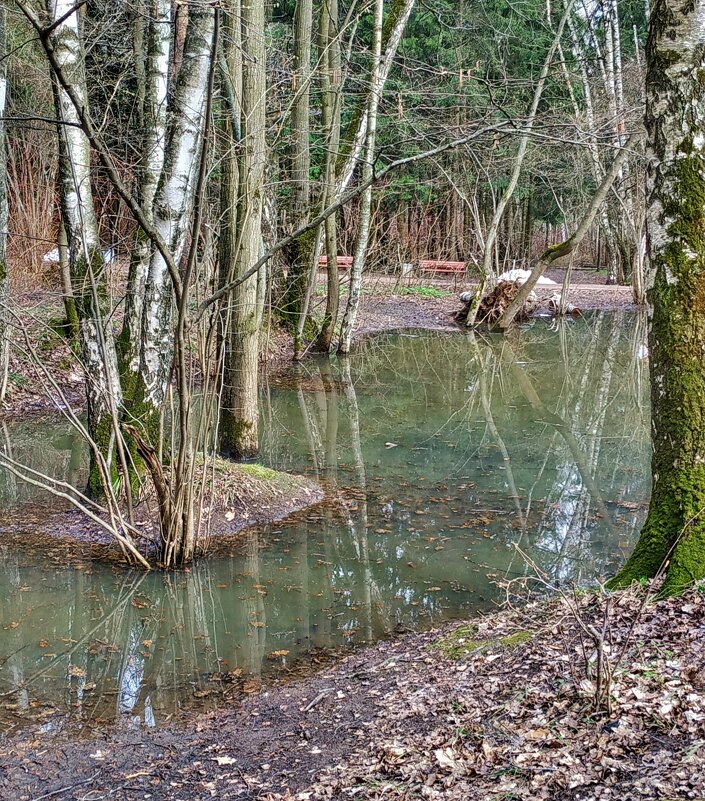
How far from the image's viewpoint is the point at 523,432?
441 inches

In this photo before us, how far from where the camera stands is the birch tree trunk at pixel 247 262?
8.92 m

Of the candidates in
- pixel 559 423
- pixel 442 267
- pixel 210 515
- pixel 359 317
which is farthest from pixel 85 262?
pixel 442 267

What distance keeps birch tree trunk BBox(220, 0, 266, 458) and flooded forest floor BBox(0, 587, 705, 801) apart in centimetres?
495

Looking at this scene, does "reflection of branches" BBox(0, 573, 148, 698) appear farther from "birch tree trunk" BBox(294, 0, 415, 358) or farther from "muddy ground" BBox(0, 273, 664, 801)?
"birch tree trunk" BBox(294, 0, 415, 358)

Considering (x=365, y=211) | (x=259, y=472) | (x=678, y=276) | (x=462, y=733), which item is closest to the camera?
(x=462, y=733)

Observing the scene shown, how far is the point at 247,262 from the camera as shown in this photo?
8992 mm

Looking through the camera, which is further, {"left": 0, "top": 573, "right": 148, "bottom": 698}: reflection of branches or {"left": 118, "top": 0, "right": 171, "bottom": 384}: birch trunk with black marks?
{"left": 118, "top": 0, "right": 171, "bottom": 384}: birch trunk with black marks

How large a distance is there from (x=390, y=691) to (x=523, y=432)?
7359 mm

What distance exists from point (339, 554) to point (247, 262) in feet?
12.0

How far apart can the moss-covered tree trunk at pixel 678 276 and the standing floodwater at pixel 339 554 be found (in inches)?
44.5

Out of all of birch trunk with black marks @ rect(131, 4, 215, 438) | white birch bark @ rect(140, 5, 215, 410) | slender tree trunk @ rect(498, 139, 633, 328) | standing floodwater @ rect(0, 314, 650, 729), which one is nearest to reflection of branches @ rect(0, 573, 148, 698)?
standing floodwater @ rect(0, 314, 650, 729)

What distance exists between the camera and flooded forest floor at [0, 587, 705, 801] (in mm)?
3053

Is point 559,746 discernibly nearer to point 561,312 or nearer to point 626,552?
point 626,552

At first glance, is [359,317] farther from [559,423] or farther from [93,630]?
[93,630]
